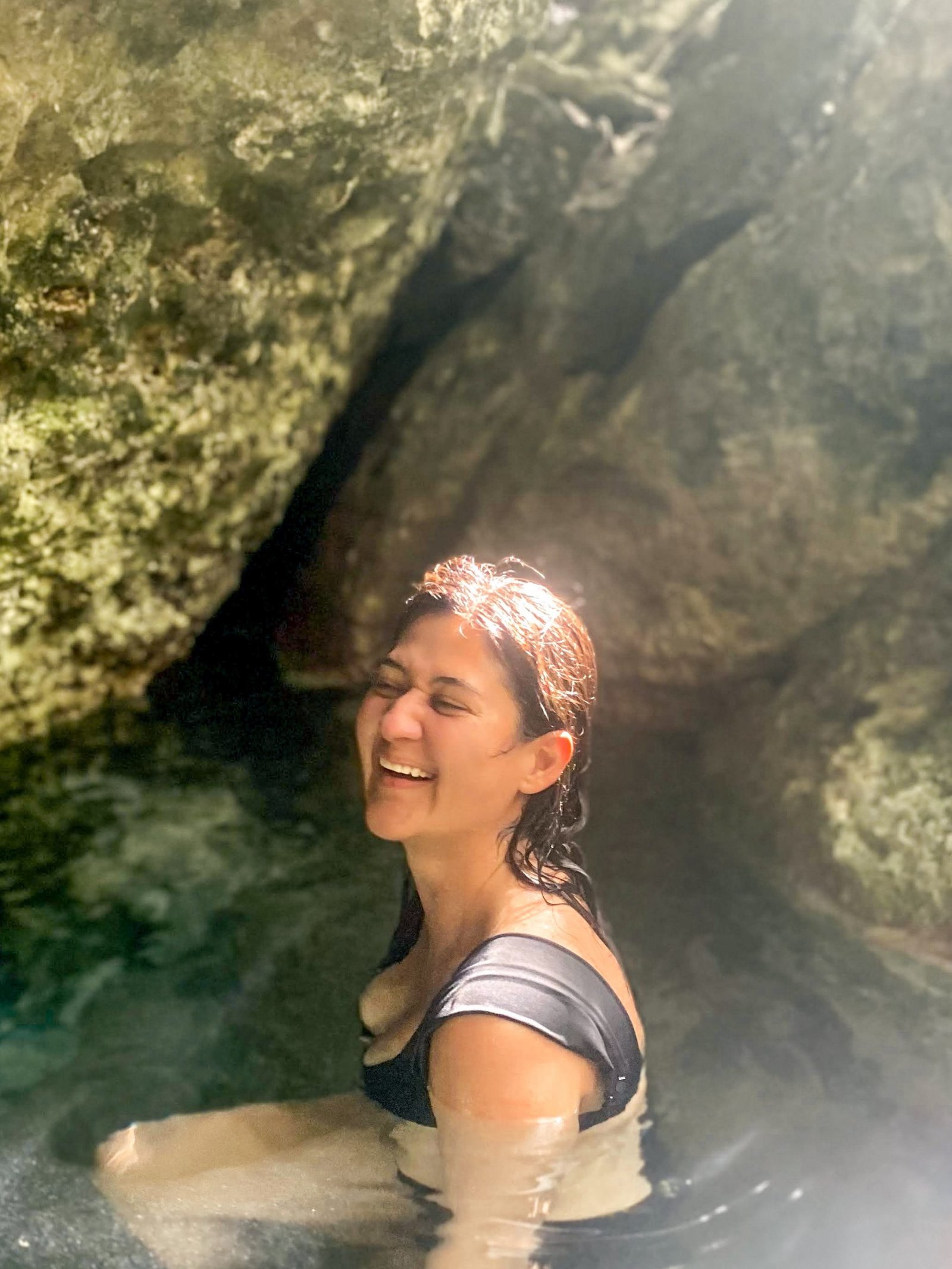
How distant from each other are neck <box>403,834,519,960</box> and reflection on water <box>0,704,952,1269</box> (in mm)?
435

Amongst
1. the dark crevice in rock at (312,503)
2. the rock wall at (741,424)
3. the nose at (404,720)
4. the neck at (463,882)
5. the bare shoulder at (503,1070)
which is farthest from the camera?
the dark crevice in rock at (312,503)

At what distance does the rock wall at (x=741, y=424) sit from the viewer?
3646 mm

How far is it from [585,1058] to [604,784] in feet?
8.24

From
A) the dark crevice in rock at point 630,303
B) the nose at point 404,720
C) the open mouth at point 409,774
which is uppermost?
the dark crevice in rock at point 630,303

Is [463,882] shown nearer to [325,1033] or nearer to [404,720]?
[404,720]

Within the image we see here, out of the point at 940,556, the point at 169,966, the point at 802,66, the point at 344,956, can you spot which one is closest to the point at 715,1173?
the point at 344,956

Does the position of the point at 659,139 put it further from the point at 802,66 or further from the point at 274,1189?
the point at 274,1189

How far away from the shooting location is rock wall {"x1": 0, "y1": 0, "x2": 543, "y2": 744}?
255 cm

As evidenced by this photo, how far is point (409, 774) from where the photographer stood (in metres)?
1.87

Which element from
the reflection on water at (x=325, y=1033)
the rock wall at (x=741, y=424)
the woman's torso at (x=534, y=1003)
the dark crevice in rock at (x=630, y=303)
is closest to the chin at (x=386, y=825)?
the woman's torso at (x=534, y=1003)

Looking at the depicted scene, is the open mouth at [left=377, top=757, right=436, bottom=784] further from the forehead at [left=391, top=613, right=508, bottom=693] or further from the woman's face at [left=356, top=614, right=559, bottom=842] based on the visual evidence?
the forehead at [left=391, top=613, right=508, bottom=693]

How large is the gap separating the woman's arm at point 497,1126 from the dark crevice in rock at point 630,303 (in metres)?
3.67

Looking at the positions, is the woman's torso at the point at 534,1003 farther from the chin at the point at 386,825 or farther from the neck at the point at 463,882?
the chin at the point at 386,825

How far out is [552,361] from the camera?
4.82 m
